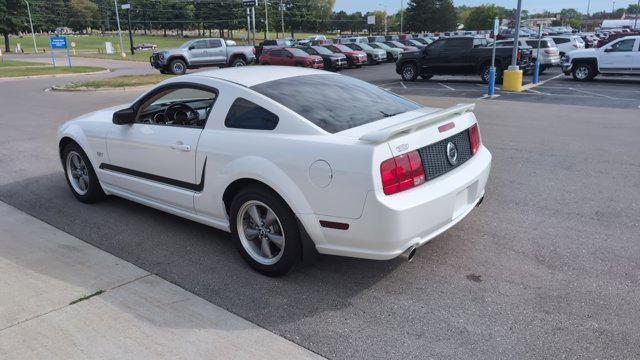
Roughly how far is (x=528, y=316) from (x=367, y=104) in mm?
2063

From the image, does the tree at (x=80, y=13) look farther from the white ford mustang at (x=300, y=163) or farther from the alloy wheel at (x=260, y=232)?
the alloy wheel at (x=260, y=232)

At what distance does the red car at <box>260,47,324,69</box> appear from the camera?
84.0 ft

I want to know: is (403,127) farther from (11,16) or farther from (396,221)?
(11,16)

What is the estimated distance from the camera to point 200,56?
26984mm

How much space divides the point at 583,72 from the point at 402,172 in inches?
791

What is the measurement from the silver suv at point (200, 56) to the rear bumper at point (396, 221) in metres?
24.6

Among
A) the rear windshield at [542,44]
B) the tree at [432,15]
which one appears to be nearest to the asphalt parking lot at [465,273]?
→ the rear windshield at [542,44]

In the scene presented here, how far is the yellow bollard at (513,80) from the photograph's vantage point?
16656 millimetres

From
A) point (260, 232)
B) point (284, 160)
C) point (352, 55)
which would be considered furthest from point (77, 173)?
point (352, 55)

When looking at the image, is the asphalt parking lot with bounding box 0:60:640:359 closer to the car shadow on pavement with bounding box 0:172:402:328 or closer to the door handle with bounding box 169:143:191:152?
the car shadow on pavement with bounding box 0:172:402:328

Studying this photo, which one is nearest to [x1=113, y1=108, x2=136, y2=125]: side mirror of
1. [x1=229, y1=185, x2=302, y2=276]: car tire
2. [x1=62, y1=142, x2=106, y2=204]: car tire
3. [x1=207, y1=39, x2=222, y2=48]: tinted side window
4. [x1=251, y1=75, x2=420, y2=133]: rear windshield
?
[x1=62, y1=142, x2=106, y2=204]: car tire

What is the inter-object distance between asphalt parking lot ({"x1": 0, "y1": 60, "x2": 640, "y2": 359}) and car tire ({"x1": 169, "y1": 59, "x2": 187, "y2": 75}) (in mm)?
19875

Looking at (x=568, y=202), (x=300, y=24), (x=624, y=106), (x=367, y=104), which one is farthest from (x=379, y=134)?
(x=300, y=24)

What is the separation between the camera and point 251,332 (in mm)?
3115
